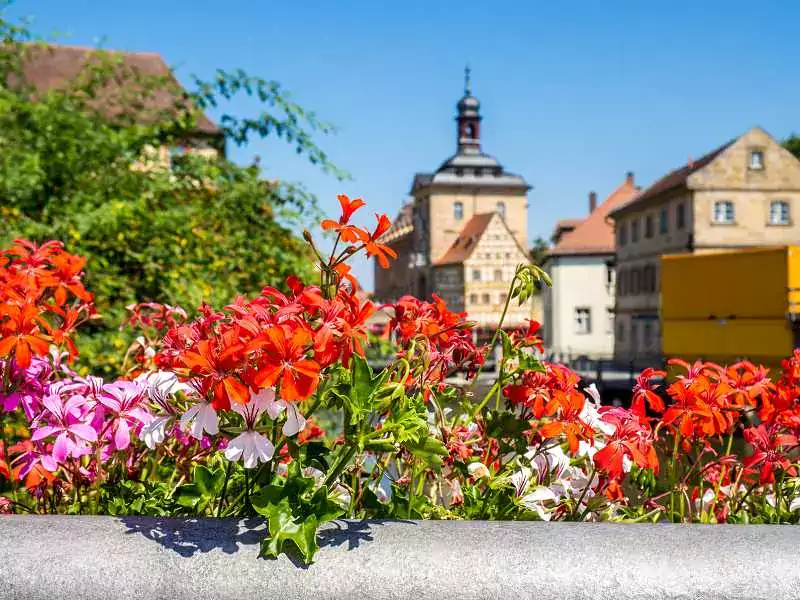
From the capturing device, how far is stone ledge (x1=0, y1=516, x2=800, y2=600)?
1501 millimetres

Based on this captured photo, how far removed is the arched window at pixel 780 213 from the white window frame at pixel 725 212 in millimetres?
1882

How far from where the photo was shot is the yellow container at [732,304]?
18.9m

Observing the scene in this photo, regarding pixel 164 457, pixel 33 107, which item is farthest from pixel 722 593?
pixel 33 107

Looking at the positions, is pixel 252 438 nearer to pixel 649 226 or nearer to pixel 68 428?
pixel 68 428

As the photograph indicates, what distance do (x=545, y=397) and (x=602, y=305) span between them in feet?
193

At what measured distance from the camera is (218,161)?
7.56m

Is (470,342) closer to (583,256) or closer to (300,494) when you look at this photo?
(300,494)

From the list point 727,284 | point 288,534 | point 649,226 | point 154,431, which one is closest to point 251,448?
point 288,534

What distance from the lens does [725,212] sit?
43.3 m

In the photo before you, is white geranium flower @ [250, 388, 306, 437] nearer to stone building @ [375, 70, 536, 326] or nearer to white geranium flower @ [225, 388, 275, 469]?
white geranium flower @ [225, 388, 275, 469]

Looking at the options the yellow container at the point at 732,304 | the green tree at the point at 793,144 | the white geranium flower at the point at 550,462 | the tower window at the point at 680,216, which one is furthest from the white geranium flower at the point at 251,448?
the green tree at the point at 793,144

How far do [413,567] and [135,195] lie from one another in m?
5.70

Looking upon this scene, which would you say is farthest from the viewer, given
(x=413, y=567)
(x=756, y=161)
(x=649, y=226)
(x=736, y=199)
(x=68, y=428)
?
(x=649, y=226)

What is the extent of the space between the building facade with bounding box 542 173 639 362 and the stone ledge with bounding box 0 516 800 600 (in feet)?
189
